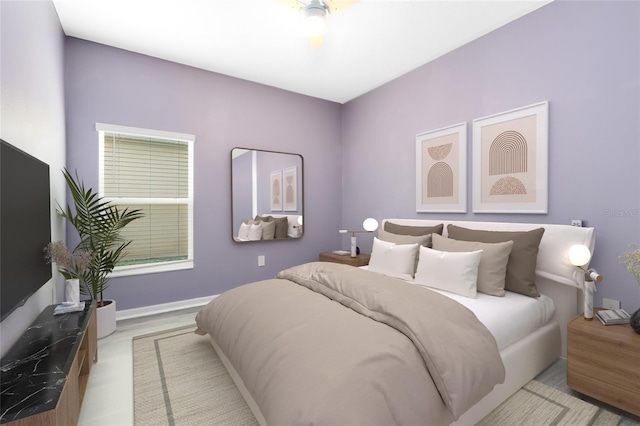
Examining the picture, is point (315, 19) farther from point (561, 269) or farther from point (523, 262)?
point (561, 269)

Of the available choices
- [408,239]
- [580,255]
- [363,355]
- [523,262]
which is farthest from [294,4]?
[580,255]

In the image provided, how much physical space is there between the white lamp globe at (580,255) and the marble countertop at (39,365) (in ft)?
9.09

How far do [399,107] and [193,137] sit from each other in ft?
7.99

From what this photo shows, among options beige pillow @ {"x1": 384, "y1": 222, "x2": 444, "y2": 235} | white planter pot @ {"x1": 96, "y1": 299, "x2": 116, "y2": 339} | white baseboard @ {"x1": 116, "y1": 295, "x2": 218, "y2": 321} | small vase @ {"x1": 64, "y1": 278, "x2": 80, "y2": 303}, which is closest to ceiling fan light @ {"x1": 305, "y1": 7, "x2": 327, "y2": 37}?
beige pillow @ {"x1": 384, "y1": 222, "x2": 444, "y2": 235}

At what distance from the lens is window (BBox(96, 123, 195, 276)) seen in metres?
3.10

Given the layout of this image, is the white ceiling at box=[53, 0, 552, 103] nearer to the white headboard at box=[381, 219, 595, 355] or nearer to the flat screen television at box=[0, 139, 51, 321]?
the flat screen television at box=[0, 139, 51, 321]

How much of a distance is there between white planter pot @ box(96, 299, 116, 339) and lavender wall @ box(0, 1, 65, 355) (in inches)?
13.2

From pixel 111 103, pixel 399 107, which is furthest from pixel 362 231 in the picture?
pixel 111 103

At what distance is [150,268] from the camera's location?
10.7ft

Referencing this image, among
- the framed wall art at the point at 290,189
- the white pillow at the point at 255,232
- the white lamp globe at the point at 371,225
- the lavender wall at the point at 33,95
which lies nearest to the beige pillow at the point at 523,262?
the white lamp globe at the point at 371,225

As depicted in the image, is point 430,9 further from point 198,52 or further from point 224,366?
point 224,366

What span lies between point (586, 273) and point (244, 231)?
3228 mm

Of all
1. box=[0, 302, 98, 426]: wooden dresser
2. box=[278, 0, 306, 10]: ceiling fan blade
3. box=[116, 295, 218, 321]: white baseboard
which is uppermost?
box=[278, 0, 306, 10]: ceiling fan blade

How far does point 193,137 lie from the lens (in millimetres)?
3438
